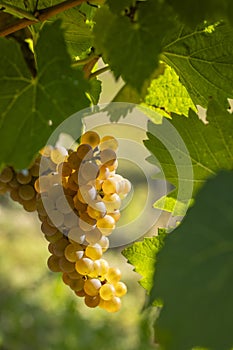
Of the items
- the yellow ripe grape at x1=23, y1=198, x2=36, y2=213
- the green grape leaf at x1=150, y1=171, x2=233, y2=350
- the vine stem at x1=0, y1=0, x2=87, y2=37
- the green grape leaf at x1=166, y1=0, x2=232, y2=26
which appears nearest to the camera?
the green grape leaf at x1=150, y1=171, x2=233, y2=350

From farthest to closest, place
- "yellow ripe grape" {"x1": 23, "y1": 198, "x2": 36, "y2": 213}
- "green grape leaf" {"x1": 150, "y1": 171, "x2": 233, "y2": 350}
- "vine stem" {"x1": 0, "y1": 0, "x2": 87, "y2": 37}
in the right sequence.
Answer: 1. "yellow ripe grape" {"x1": 23, "y1": 198, "x2": 36, "y2": 213}
2. "vine stem" {"x1": 0, "y1": 0, "x2": 87, "y2": 37}
3. "green grape leaf" {"x1": 150, "y1": 171, "x2": 233, "y2": 350}

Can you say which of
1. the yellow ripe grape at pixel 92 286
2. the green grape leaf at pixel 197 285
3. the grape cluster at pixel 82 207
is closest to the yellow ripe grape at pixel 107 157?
the grape cluster at pixel 82 207

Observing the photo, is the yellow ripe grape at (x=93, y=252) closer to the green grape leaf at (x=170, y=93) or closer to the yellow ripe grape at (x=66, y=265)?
the yellow ripe grape at (x=66, y=265)

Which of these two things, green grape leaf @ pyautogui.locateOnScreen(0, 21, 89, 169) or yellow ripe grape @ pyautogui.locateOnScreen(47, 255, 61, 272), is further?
yellow ripe grape @ pyautogui.locateOnScreen(47, 255, 61, 272)

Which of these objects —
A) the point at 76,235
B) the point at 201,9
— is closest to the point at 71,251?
the point at 76,235

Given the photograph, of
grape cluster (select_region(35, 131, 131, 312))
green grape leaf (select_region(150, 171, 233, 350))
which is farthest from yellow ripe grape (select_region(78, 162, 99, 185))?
green grape leaf (select_region(150, 171, 233, 350))

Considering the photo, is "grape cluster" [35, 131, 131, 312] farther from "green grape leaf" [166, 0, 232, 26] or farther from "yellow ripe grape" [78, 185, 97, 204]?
"green grape leaf" [166, 0, 232, 26]

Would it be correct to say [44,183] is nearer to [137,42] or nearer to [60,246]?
[60,246]

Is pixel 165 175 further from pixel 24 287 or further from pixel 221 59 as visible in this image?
pixel 24 287
